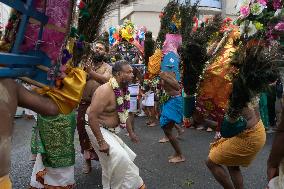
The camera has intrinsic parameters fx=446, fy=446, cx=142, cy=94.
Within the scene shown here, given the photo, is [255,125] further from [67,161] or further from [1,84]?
[1,84]

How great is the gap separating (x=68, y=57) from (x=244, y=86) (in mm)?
1701

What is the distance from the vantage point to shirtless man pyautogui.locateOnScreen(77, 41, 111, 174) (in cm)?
607

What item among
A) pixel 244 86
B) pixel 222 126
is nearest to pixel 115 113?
pixel 222 126

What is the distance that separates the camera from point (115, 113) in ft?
16.4

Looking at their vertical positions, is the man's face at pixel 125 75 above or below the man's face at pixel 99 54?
below

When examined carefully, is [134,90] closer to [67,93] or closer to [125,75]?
[125,75]

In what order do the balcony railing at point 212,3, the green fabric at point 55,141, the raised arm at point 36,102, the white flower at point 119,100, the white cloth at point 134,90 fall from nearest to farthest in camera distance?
the raised arm at point 36,102
the green fabric at point 55,141
the white flower at point 119,100
the white cloth at point 134,90
the balcony railing at point 212,3

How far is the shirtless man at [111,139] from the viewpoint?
15.2ft

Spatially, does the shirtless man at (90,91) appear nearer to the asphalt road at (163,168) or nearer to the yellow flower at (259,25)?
the asphalt road at (163,168)

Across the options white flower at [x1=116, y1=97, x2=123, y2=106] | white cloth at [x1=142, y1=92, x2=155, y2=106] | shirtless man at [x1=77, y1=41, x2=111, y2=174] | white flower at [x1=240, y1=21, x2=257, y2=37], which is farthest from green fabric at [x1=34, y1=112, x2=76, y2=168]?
white cloth at [x1=142, y1=92, x2=155, y2=106]

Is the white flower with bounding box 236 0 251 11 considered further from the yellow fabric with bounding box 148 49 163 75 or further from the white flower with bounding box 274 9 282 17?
the yellow fabric with bounding box 148 49 163 75

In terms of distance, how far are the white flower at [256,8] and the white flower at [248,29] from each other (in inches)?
4.6

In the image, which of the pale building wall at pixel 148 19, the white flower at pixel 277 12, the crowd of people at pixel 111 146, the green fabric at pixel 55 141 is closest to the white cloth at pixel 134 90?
the crowd of people at pixel 111 146

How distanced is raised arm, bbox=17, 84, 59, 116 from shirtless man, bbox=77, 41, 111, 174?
3.25 meters
